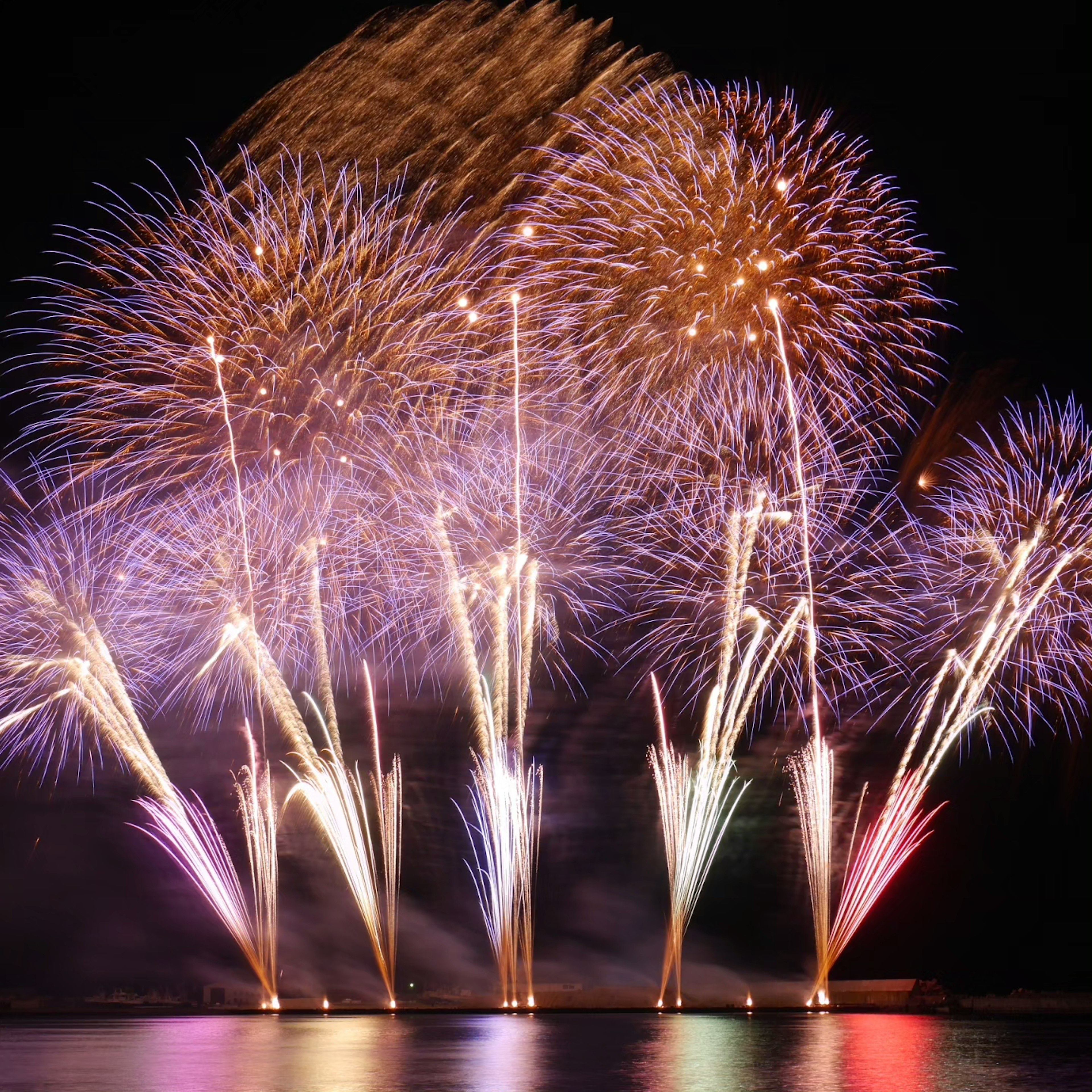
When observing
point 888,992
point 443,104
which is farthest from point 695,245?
point 888,992

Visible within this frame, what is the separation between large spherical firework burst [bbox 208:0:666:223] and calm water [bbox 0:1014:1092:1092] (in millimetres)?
17016

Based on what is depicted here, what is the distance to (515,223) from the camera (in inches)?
1164

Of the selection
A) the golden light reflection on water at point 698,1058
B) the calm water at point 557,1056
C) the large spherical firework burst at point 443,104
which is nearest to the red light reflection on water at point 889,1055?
the calm water at point 557,1056

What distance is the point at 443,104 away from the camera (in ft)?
97.2

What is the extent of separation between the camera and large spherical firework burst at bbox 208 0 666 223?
29.0 meters

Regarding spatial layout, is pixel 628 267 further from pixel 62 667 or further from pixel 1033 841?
pixel 1033 841

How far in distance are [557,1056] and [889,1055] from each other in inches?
276

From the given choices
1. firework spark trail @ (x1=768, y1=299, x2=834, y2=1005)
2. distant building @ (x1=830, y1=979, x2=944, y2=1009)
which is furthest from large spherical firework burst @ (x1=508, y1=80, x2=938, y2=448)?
distant building @ (x1=830, y1=979, x2=944, y2=1009)

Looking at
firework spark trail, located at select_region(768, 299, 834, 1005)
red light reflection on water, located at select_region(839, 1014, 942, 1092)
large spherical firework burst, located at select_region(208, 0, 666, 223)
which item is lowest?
red light reflection on water, located at select_region(839, 1014, 942, 1092)

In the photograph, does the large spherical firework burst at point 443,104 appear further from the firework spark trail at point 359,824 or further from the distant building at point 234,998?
the distant building at point 234,998

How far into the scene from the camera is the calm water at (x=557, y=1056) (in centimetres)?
2316

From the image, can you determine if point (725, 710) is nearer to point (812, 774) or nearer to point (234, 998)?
point (812, 774)

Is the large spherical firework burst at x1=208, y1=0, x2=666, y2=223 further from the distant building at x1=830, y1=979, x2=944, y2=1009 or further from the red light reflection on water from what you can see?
the distant building at x1=830, y1=979, x2=944, y2=1009

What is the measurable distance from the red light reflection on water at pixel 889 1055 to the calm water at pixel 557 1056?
97 millimetres
